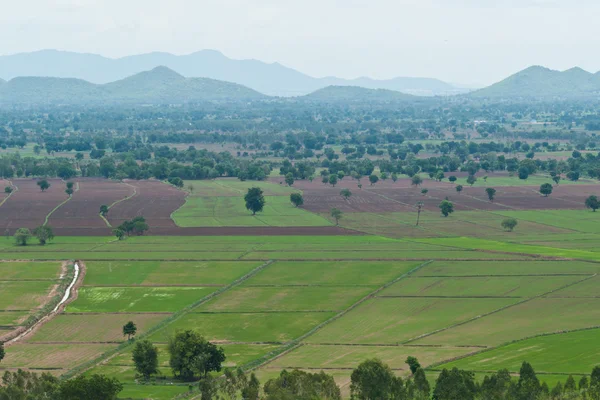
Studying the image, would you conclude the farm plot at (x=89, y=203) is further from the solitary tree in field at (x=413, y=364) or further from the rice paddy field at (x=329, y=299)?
the solitary tree in field at (x=413, y=364)

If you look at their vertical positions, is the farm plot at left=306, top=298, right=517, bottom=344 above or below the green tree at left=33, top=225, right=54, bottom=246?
below

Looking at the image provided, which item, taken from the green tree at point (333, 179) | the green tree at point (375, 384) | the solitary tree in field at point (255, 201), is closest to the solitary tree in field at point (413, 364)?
the green tree at point (375, 384)

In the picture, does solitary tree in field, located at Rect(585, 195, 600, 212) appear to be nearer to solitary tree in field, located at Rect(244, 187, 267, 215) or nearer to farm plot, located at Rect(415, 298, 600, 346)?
solitary tree in field, located at Rect(244, 187, 267, 215)

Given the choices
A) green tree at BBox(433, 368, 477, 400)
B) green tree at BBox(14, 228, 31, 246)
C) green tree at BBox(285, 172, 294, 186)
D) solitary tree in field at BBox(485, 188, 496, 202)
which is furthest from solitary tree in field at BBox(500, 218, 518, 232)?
green tree at BBox(433, 368, 477, 400)

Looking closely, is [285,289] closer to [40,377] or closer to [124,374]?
[124,374]

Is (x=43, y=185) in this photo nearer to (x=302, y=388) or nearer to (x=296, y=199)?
(x=296, y=199)

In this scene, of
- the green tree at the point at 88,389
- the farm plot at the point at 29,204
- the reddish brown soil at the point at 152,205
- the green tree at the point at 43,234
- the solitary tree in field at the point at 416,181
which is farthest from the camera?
the solitary tree in field at the point at 416,181
